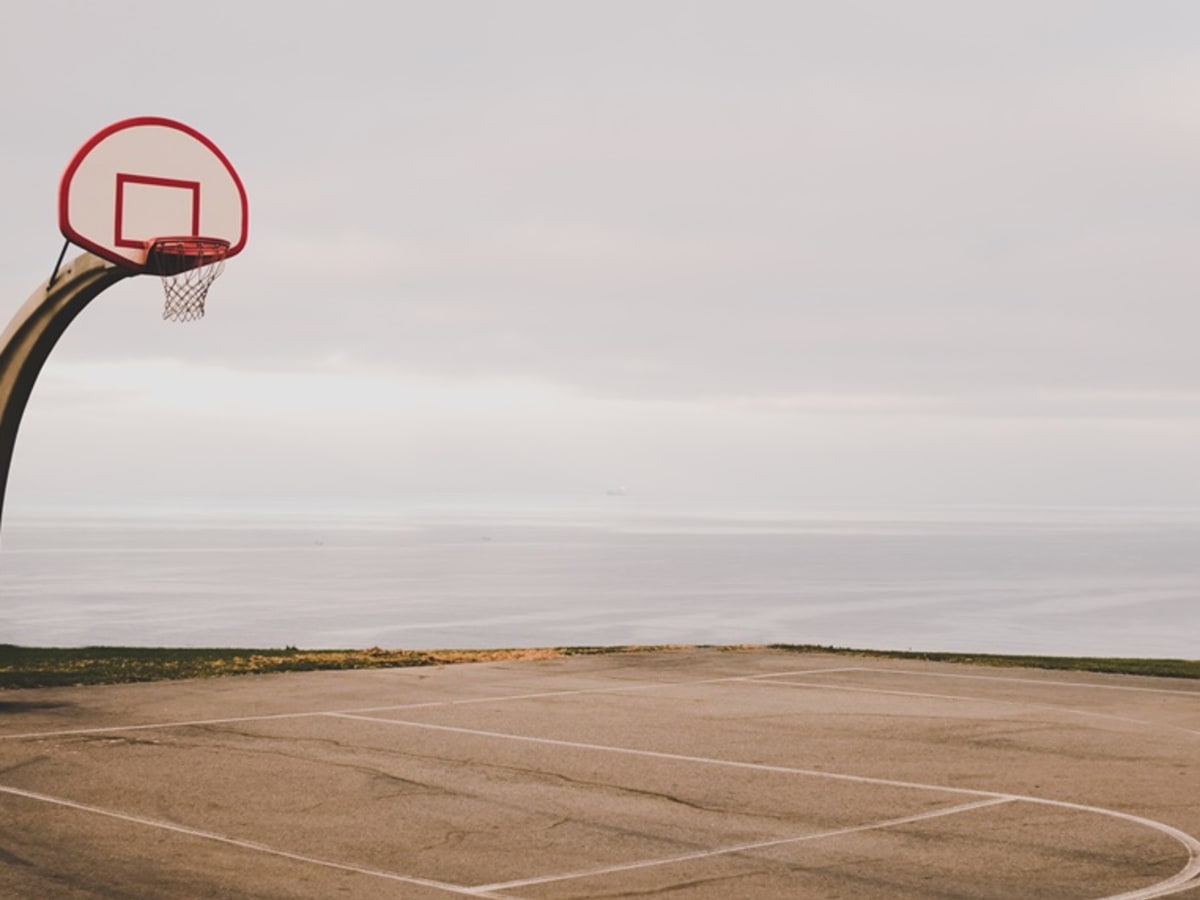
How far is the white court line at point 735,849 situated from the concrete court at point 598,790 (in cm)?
3

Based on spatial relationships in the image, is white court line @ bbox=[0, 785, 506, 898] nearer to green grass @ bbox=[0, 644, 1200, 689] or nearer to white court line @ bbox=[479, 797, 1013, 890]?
white court line @ bbox=[479, 797, 1013, 890]

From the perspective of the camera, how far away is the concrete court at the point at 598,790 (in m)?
9.14

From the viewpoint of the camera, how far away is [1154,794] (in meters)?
11.9

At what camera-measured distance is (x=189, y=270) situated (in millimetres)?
17156

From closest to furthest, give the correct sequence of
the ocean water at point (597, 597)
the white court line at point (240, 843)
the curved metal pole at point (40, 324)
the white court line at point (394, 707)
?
the white court line at point (240, 843) → the white court line at point (394, 707) → the curved metal pole at point (40, 324) → the ocean water at point (597, 597)

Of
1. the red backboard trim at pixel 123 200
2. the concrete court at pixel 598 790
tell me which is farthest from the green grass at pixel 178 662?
the red backboard trim at pixel 123 200

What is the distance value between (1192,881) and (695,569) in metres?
112

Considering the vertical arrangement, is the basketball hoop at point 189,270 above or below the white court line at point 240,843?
above

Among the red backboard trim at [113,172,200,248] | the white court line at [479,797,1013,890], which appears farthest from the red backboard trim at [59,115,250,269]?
the white court line at [479,797,1013,890]

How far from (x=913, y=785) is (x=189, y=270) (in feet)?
33.1

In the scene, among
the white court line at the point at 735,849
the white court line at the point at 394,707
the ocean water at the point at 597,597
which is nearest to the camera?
the white court line at the point at 735,849

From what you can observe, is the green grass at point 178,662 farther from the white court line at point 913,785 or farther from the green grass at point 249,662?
the white court line at point 913,785

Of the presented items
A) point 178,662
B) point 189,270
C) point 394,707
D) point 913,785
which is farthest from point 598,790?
point 178,662

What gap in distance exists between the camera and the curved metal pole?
16.4 m
